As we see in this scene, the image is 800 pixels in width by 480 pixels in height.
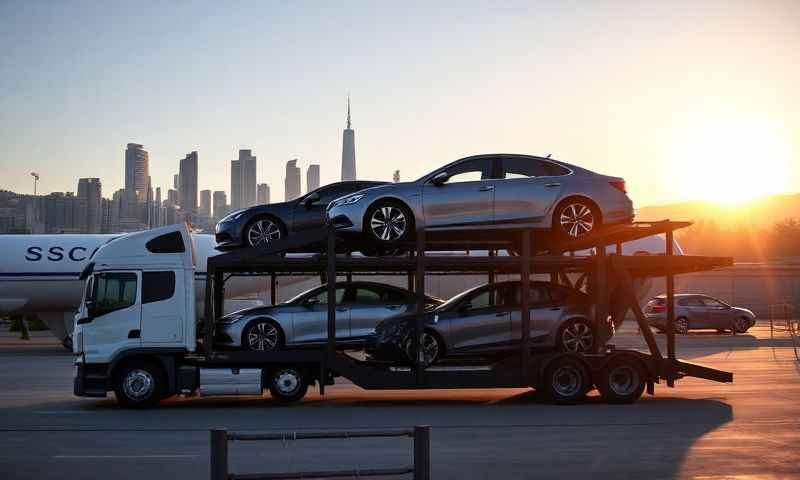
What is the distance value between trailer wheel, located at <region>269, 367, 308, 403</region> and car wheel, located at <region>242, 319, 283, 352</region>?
1.73 feet

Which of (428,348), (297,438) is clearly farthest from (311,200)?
(297,438)

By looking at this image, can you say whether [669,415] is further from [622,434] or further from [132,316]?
[132,316]

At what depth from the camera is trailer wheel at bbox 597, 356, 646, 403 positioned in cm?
1584

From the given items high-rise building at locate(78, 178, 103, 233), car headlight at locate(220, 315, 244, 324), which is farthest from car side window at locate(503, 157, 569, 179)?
high-rise building at locate(78, 178, 103, 233)

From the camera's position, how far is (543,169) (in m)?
16.1

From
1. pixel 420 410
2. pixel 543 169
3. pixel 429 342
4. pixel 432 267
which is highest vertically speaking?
pixel 543 169

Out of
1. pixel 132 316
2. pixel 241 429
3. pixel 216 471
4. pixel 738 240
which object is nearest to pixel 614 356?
pixel 241 429

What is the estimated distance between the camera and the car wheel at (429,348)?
1591 centimetres

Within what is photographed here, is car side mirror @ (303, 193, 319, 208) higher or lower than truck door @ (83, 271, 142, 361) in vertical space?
higher

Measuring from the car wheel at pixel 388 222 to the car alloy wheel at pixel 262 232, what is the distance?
1.99m

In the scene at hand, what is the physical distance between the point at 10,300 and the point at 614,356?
23.9 metres

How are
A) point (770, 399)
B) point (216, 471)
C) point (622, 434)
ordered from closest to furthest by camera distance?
1. point (216, 471)
2. point (622, 434)
3. point (770, 399)

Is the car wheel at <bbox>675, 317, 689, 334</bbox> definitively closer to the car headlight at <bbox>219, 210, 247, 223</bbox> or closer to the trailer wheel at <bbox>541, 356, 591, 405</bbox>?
the trailer wheel at <bbox>541, 356, 591, 405</bbox>

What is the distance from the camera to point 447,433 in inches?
510
